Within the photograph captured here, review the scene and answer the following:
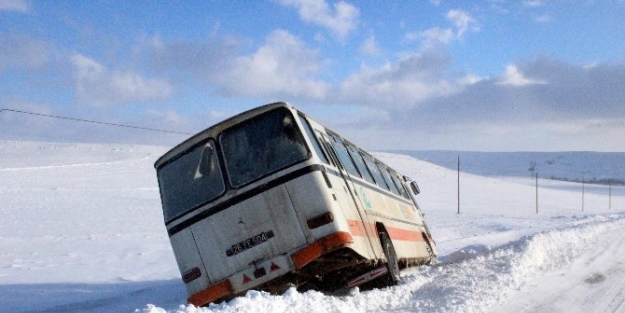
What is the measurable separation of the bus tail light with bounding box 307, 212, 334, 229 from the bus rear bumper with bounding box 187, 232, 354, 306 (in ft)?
0.61

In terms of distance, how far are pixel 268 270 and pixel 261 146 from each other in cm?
168

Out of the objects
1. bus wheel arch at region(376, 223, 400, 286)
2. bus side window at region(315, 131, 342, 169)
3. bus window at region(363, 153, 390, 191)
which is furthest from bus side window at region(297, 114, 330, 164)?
bus window at region(363, 153, 390, 191)

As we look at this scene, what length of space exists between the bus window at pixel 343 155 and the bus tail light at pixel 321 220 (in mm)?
1943

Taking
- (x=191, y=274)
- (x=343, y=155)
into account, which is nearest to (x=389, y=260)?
(x=343, y=155)

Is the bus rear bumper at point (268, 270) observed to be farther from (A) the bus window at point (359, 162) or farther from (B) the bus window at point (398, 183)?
(B) the bus window at point (398, 183)

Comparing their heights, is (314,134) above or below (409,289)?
above

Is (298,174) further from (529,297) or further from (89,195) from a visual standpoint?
(89,195)

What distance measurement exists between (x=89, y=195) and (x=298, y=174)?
36.5 meters

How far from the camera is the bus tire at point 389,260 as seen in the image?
29.3 feet

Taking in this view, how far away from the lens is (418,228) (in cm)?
1506

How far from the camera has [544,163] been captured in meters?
157

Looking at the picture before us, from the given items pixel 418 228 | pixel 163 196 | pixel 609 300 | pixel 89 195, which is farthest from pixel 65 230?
pixel 609 300

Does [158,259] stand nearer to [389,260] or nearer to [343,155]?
[343,155]

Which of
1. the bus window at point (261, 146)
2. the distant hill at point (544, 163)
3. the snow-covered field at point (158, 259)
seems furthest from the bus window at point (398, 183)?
the distant hill at point (544, 163)
